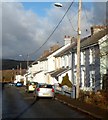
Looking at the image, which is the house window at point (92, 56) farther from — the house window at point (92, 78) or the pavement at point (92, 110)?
the pavement at point (92, 110)

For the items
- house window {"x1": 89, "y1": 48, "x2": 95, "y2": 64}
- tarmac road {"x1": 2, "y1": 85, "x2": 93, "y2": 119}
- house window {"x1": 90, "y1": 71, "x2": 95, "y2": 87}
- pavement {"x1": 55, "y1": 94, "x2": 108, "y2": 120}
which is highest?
house window {"x1": 89, "y1": 48, "x2": 95, "y2": 64}

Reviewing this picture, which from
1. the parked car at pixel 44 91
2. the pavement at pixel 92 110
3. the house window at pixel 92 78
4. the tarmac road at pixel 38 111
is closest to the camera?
the pavement at pixel 92 110

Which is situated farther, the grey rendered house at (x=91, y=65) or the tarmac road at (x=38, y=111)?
the grey rendered house at (x=91, y=65)

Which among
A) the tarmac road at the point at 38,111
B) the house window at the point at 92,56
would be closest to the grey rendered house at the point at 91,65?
the house window at the point at 92,56

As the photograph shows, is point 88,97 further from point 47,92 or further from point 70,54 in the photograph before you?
point 70,54

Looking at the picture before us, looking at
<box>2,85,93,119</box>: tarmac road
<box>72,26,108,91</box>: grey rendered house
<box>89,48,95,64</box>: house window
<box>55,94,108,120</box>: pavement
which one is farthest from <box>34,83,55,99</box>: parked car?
<box>55,94,108,120</box>: pavement

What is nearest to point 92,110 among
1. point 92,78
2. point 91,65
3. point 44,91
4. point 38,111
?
point 38,111

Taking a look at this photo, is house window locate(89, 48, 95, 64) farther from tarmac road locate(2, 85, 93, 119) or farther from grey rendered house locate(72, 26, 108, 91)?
tarmac road locate(2, 85, 93, 119)

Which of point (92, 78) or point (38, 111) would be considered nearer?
point (38, 111)

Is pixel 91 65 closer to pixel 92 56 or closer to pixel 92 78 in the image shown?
pixel 92 56

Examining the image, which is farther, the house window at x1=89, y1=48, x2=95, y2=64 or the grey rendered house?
the house window at x1=89, y1=48, x2=95, y2=64

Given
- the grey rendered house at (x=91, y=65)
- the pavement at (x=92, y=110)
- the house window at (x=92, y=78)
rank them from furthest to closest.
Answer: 1. the house window at (x=92, y=78)
2. the grey rendered house at (x=91, y=65)
3. the pavement at (x=92, y=110)

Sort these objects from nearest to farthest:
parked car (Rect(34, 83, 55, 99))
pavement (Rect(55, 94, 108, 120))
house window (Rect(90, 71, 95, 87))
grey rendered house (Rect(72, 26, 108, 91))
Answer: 1. pavement (Rect(55, 94, 108, 120))
2. parked car (Rect(34, 83, 55, 99))
3. grey rendered house (Rect(72, 26, 108, 91))
4. house window (Rect(90, 71, 95, 87))

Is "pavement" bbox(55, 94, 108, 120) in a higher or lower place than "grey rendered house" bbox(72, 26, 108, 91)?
lower
